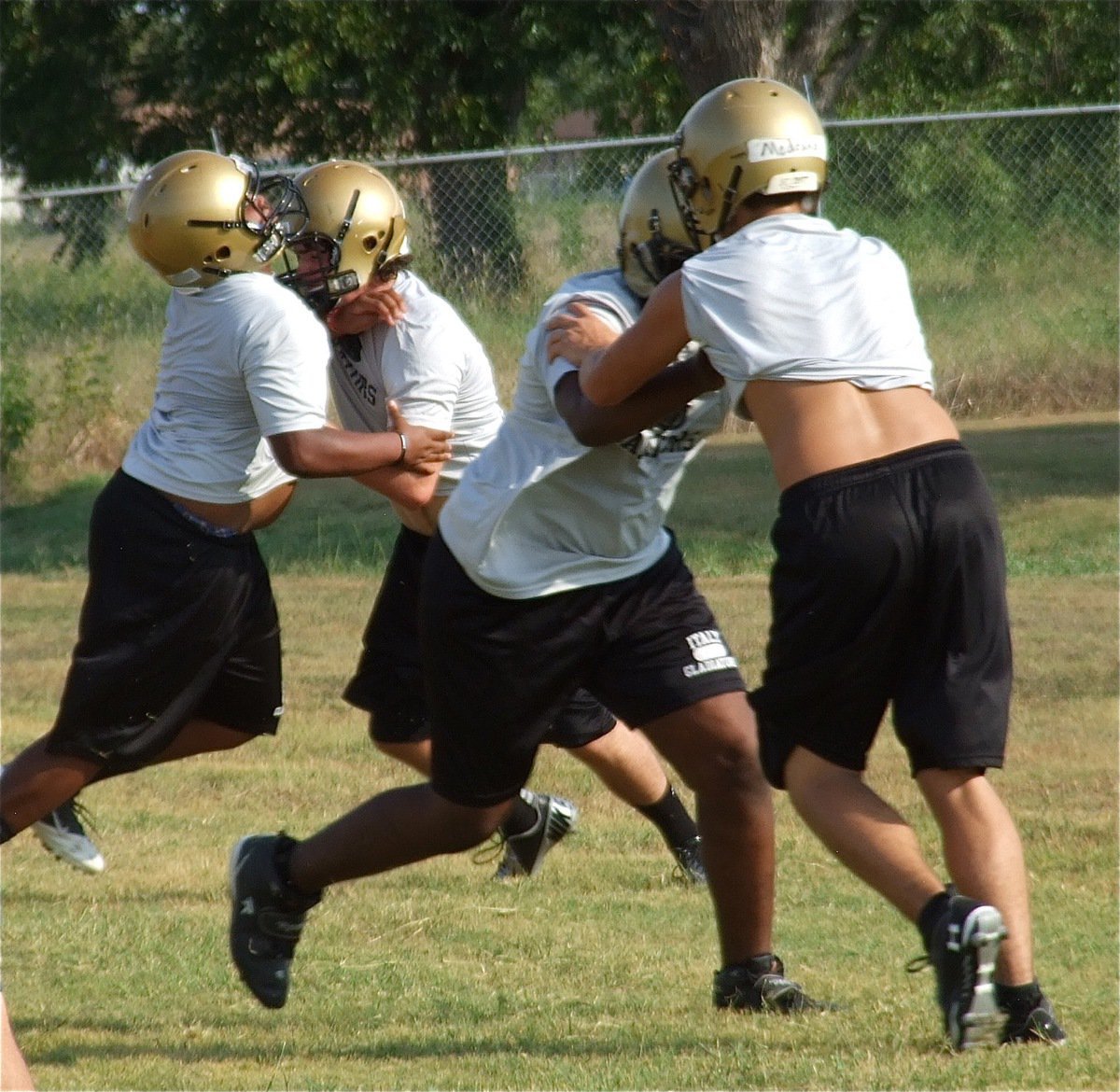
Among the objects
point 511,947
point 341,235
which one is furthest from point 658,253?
point 511,947

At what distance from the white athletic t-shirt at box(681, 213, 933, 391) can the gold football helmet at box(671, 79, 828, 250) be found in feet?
0.47

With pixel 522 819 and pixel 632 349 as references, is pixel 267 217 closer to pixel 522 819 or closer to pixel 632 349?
pixel 632 349

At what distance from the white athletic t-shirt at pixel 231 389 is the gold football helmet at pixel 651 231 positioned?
108 centimetres

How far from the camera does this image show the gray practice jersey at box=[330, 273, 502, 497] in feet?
16.5

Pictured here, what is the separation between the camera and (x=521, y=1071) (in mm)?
3883

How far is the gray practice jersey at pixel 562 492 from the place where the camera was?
13.3ft

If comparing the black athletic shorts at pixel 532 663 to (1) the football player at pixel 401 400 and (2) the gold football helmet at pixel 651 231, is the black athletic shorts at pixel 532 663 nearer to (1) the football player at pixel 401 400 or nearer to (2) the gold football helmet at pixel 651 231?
(2) the gold football helmet at pixel 651 231

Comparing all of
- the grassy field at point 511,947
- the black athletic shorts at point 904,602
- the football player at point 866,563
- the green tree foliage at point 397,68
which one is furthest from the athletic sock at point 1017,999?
the green tree foliage at point 397,68

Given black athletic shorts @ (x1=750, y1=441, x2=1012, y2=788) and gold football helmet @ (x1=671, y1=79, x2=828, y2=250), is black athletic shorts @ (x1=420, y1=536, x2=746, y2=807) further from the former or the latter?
gold football helmet @ (x1=671, y1=79, x2=828, y2=250)

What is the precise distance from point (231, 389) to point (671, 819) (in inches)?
75.8

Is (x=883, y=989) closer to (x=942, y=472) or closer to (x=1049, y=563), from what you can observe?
(x=942, y=472)

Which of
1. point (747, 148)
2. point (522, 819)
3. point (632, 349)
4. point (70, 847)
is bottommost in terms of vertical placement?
point (70, 847)

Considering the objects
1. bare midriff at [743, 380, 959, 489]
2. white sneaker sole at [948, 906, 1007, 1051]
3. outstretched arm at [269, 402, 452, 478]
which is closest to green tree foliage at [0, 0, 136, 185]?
outstretched arm at [269, 402, 452, 478]

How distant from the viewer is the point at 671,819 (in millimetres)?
5516
